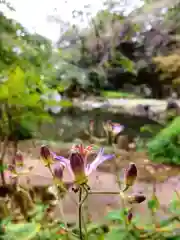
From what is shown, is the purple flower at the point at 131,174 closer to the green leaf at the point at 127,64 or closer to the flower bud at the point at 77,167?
the flower bud at the point at 77,167

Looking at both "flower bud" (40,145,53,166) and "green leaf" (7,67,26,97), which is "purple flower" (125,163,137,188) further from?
"green leaf" (7,67,26,97)

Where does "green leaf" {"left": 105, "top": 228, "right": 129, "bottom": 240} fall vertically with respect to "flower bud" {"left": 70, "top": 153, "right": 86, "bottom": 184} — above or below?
below

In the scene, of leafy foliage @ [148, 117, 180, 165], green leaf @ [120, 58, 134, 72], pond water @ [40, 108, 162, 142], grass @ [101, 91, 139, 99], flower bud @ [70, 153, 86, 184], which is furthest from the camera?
green leaf @ [120, 58, 134, 72]

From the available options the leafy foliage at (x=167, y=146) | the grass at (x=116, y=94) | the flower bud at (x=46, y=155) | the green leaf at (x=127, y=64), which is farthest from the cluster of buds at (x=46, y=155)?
the green leaf at (x=127, y=64)

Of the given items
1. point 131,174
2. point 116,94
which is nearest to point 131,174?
point 131,174

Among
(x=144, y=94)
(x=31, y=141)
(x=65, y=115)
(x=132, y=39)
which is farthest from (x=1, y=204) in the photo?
(x=144, y=94)

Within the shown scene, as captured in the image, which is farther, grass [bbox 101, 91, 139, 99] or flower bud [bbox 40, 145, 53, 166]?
grass [bbox 101, 91, 139, 99]

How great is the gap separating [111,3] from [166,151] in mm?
699

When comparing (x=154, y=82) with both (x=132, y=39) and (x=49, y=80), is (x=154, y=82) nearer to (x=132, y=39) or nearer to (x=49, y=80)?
(x=132, y=39)

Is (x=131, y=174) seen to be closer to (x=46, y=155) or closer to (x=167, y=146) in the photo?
(x=46, y=155)

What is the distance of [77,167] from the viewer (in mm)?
155

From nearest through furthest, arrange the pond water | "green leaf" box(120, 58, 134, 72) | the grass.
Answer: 1. the pond water
2. the grass
3. "green leaf" box(120, 58, 134, 72)

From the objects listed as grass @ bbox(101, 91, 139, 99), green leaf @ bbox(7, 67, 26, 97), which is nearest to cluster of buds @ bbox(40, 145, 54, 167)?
green leaf @ bbox(7, 67, 26, 97)

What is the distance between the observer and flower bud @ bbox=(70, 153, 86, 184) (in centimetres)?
16
